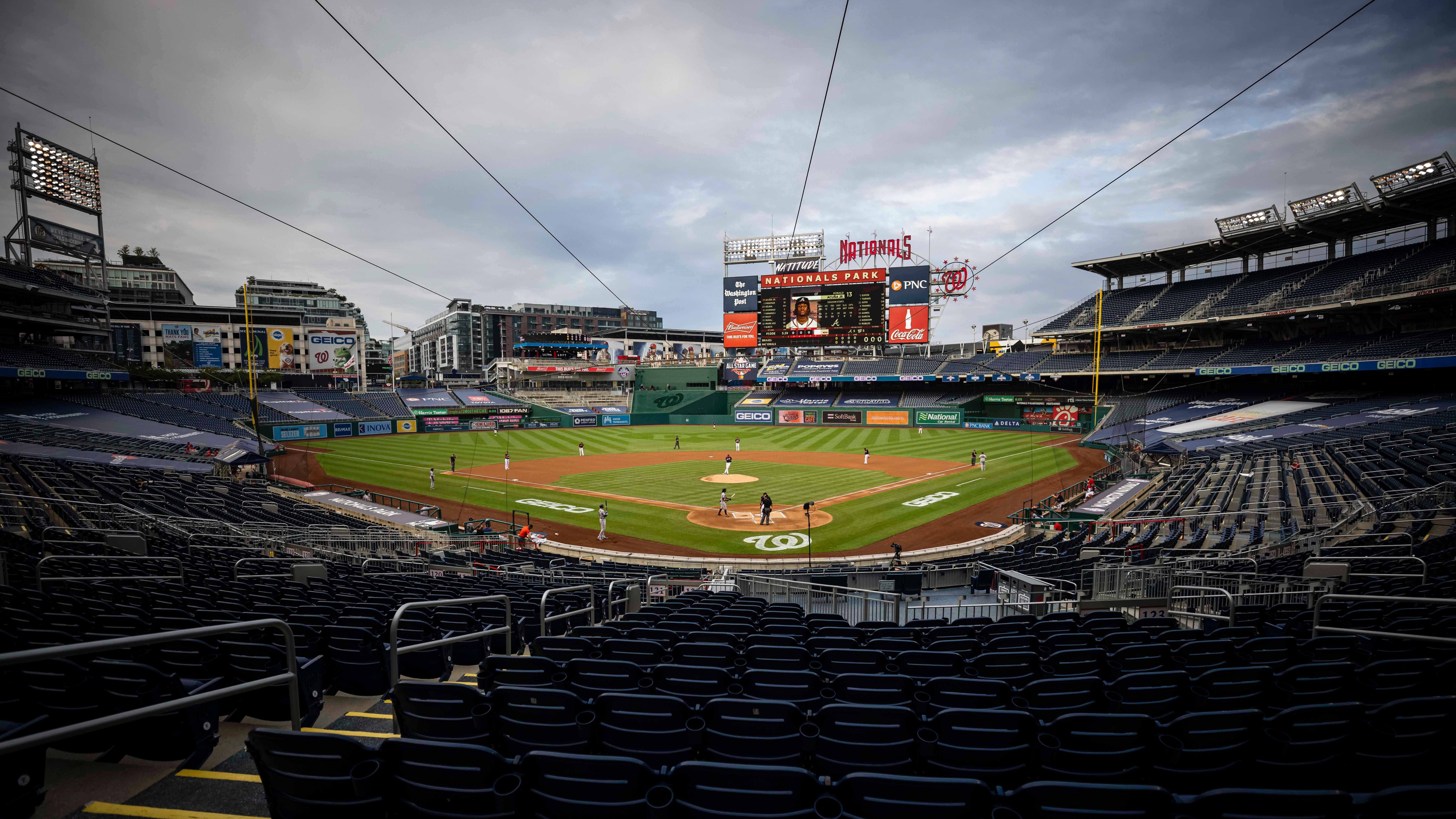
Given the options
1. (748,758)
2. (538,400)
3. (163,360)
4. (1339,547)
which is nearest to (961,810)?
(748,758)

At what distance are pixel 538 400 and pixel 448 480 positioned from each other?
145ft

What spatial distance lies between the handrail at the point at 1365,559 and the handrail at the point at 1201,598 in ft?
4.75

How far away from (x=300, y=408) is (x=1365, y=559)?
237 ft

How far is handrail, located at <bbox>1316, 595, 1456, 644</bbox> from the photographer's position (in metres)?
4.34

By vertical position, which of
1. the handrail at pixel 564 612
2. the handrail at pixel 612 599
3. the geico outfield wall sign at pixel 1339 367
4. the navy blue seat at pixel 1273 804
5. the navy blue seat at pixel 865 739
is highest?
the geico outfield wall sign at pixel 1339 367

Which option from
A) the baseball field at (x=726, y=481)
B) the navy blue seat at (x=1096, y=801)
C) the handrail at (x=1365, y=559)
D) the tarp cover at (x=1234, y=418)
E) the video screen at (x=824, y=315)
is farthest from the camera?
the video screen at (x=824, y=315)

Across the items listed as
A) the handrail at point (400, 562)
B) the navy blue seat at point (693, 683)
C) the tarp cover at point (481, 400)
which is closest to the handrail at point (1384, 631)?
the navy blue seat at point (693, 683)

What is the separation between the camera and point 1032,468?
34125 millimetres

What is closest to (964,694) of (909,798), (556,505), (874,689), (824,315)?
(874,689)

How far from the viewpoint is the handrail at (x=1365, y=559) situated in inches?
314

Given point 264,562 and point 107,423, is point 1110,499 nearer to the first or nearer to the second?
point 264,562

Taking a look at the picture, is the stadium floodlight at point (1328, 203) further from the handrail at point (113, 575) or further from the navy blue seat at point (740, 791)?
the handrail at point (113, 575)

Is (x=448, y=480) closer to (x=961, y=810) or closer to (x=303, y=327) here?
(x=961, y=810)

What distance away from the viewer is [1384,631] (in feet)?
17.5
